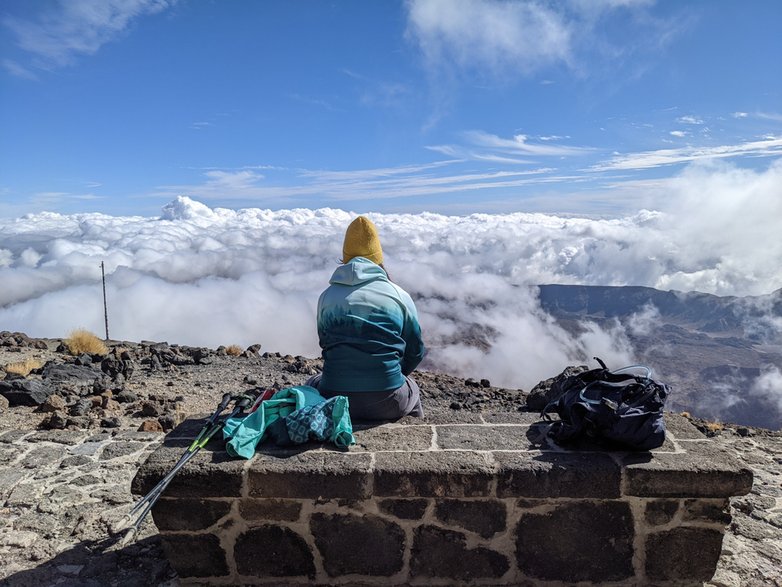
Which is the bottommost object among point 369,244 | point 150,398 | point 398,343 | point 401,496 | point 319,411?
point 150,398

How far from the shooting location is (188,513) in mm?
3664

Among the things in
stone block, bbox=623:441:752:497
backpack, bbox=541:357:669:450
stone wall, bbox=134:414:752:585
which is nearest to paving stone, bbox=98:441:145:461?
stone wall, bbox=134:414:752:585

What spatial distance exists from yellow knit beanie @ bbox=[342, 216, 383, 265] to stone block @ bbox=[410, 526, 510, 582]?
198cm

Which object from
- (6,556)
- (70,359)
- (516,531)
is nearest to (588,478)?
(516,531)

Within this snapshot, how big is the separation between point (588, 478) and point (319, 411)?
1.73 meters

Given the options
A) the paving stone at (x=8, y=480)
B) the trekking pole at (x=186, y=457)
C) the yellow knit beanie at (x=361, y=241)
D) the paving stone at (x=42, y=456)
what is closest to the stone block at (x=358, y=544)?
the trekking pole at (x=186, y=457)

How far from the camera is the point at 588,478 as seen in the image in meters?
3.53

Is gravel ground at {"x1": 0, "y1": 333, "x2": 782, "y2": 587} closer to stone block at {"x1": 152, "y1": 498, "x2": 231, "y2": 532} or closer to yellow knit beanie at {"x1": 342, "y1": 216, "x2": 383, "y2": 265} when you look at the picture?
stone block at {"x1": 152, "y1": 498, "x2": 231, "y2": 532}

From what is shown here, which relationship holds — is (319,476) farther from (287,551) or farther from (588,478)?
(588,478)

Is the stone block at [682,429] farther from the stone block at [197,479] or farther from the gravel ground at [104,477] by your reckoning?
the stone block at [197,479]

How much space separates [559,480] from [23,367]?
422 inches

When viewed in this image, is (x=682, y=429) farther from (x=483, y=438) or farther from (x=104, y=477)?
(x=104, y=477)

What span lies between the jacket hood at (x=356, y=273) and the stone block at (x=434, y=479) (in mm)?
1290

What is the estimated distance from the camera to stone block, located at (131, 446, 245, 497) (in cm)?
356
